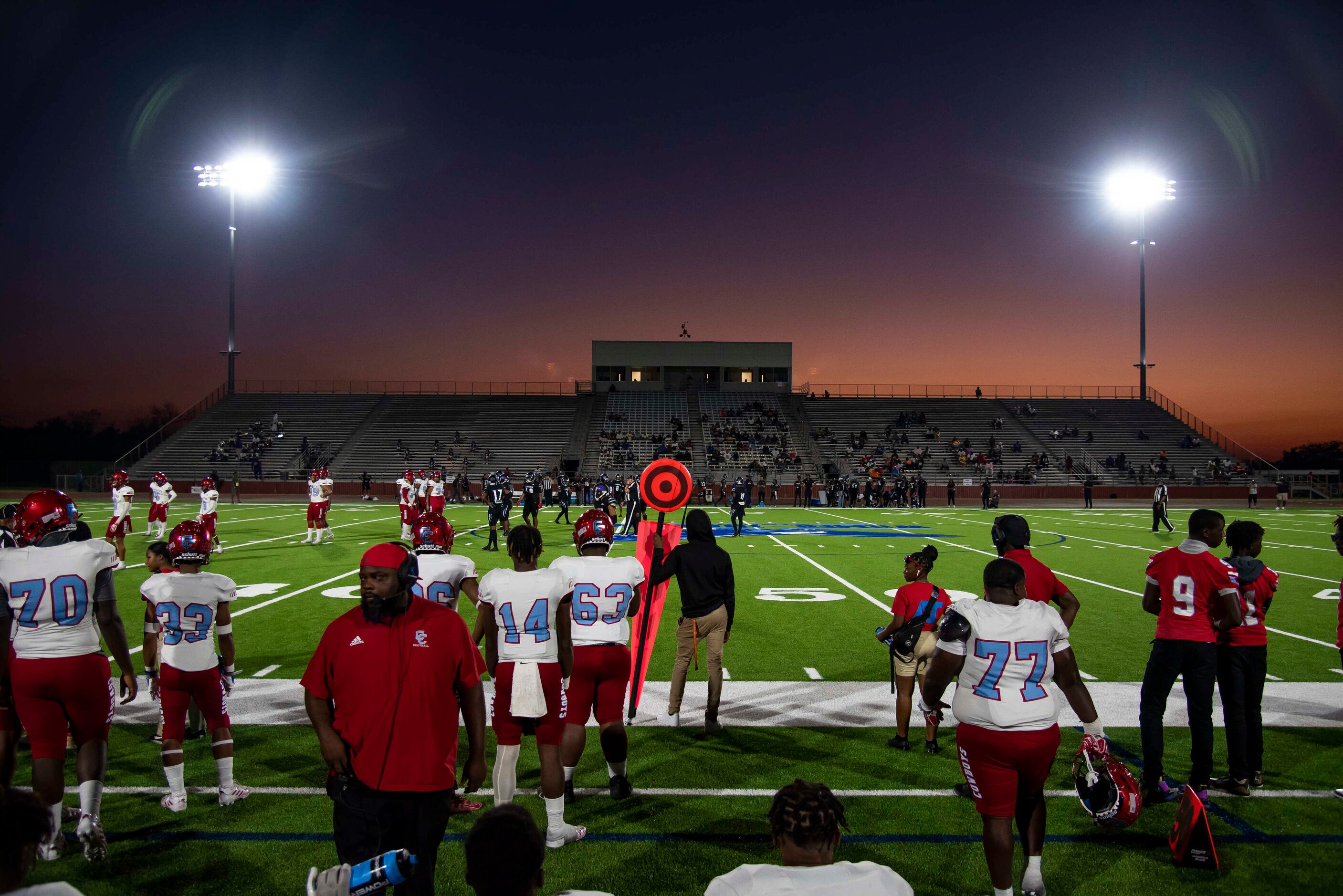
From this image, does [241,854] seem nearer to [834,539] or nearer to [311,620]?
[311,620]

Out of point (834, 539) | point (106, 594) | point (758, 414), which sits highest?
point (758, 414)

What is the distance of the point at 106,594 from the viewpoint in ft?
15.1

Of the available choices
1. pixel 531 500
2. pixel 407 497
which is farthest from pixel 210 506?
pixel 531 500

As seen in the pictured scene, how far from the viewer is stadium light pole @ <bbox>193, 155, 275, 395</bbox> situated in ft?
157

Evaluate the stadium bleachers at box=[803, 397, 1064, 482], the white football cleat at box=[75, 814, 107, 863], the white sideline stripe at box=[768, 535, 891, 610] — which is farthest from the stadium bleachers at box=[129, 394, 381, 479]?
the white football cleat at box=[75, 814, 107, 863]

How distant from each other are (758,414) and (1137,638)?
1968 inches

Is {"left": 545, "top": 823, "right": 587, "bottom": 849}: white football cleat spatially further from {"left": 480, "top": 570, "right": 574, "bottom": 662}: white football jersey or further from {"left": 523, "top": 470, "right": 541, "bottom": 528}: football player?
{"left": 523, "top": 470, "right": 541, "bottom": 528}: football player

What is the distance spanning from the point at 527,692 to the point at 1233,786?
518cm

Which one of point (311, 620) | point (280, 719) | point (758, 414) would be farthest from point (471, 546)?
point (758, 414)

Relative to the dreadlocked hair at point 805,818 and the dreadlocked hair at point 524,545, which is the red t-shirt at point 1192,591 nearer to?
the dreadlocked hair at point 805,818

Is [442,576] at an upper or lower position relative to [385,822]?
upper

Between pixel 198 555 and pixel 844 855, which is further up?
pixel 198 555

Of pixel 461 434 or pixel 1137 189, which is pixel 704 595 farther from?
pixel 1137 189

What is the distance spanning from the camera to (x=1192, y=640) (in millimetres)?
5355
